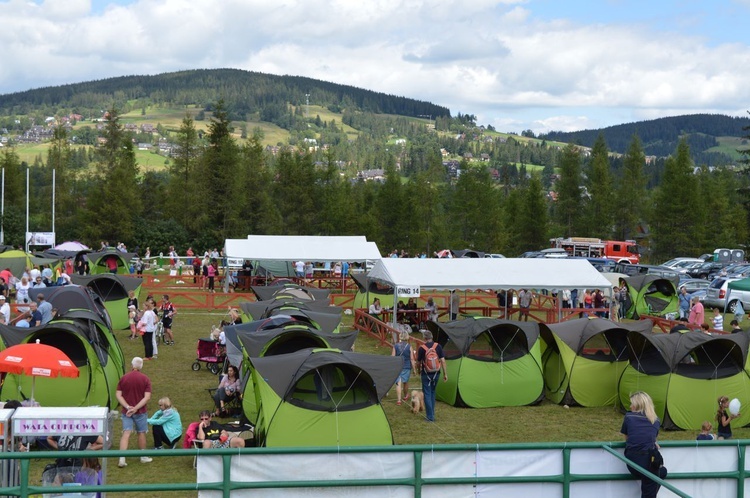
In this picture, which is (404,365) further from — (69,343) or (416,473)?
(416,473)

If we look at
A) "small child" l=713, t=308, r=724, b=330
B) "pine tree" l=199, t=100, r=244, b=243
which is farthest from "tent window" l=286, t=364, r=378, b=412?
"pine tree" l=199, t=100, r=244, b=243

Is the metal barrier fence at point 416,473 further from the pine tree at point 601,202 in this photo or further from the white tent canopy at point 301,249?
the pine tree at point 601,202

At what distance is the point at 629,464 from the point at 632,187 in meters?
60.2

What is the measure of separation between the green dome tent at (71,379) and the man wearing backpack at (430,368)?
18.7 ft

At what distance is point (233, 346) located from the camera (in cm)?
1584

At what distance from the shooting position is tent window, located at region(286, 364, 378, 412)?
12219 millimetres

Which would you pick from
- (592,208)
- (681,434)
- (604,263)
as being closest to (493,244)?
(592,208)

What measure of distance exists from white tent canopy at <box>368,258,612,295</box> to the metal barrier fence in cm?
1432

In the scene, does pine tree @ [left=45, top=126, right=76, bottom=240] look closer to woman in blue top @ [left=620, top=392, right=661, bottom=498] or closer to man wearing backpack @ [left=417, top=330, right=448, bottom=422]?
man wearing backpack @ [left=417, top=330, right=448, bottom=422]

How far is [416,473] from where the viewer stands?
26.4 ft

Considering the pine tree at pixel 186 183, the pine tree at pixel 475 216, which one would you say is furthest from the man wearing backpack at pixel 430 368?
the pine tree at pixel 186 183

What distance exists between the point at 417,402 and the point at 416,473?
25.1 feet

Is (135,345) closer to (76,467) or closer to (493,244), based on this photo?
(76,467)

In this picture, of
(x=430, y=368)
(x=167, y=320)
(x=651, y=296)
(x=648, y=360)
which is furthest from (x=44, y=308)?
(x=651, y=296)
